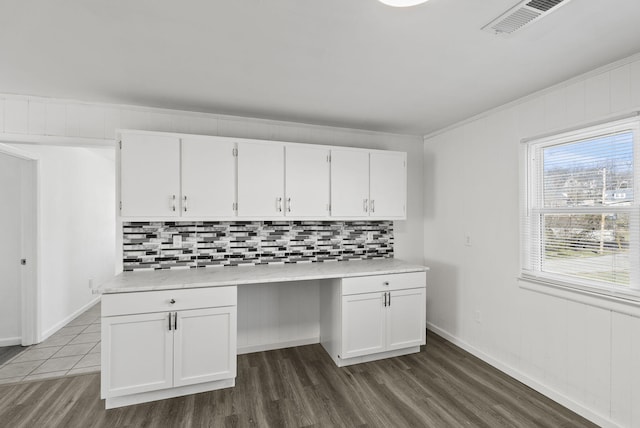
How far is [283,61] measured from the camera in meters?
2.09

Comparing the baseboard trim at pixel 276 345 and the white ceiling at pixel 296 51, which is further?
the baseboard trim at pixel 276 345

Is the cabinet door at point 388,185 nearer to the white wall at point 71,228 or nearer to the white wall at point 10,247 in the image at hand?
the white wall at point 71,228

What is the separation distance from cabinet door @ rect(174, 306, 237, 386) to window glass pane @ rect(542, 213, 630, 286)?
8.77ft

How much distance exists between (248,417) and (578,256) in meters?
2.73

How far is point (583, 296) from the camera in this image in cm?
226

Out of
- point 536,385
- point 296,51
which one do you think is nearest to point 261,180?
point 296,51

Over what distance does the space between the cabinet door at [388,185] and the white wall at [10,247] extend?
3891 millimetres

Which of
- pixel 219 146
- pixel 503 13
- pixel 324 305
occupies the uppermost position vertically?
pixel 503 13

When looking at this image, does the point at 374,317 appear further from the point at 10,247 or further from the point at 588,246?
the point at 10,247

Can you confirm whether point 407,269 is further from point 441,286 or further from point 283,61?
point 283,61

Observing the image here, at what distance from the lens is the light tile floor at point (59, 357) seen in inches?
111

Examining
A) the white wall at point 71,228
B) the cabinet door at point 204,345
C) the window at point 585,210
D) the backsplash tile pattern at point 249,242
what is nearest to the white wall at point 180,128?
the backsplash tile pattern at point 249,242

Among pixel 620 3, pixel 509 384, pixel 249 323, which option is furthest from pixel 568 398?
pixel 249 323

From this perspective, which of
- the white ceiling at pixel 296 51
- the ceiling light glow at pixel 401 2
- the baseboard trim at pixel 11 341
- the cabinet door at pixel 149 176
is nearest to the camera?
the ceiling light glow at pixel 401 2
